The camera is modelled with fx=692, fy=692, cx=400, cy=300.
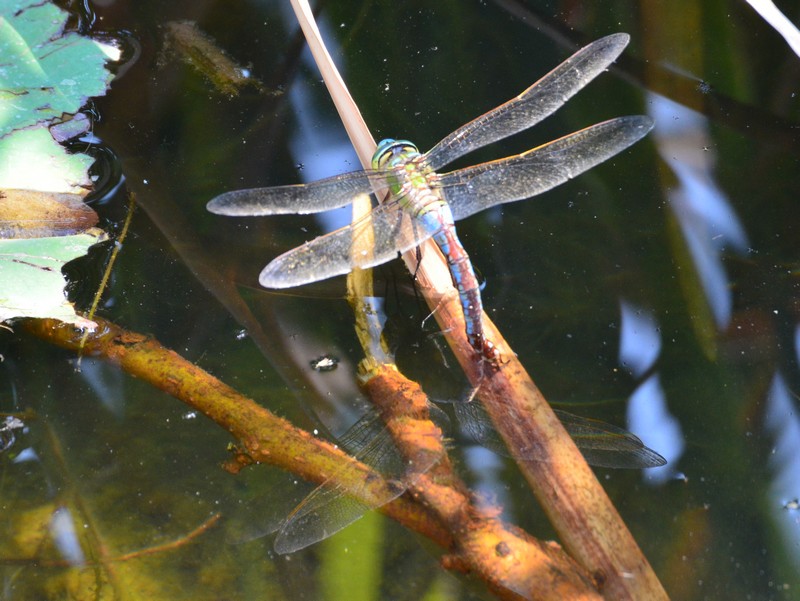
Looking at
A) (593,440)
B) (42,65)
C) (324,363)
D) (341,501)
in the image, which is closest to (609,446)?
(593,440)

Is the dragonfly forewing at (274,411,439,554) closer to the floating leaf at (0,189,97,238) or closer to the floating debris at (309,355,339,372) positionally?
the floating debris at (309,355,339,372)

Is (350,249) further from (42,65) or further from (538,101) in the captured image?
(42,65)

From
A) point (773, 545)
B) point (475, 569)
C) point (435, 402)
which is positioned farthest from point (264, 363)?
point (773, 545)

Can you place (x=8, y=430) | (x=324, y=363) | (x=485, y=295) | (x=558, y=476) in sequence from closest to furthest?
(x=558, y=476) < (x=8, y=430) < (x=324, y=363) < (x=485, y=295)

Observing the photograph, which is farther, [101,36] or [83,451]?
[101,36]

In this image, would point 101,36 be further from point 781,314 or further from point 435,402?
point 781,314

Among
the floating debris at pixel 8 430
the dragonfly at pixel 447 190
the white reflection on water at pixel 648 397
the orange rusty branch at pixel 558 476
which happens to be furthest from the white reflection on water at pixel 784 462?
the floating debris at pixel 8 430
